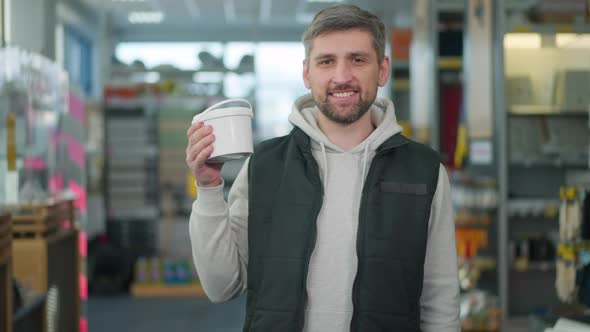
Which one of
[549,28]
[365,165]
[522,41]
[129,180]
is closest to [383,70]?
[365,165]

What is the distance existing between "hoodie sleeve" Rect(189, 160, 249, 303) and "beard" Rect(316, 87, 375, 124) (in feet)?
0.95

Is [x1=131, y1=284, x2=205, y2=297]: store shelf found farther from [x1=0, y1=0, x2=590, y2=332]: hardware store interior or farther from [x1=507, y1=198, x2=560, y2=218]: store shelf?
[x1=507, y1=198, x2=560, y2=218]: store shelf

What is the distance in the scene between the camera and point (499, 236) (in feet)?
18.8

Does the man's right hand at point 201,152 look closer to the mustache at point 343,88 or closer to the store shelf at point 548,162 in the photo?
the mustache at point 343,88

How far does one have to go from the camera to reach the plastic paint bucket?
1667 mm

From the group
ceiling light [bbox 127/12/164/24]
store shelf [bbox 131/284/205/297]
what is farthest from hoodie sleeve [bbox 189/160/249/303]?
ceiling light [bbox 127/12/164/24]

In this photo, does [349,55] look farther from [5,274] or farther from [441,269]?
[5,274]

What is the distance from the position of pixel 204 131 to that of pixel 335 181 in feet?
1.22

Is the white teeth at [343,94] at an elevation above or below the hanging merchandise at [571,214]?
above

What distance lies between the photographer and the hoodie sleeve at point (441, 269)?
188 cm

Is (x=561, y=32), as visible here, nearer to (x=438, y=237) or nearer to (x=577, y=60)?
(x=577, y=60)

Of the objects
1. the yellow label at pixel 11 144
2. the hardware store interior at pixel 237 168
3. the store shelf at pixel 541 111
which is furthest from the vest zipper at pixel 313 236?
the store shelf at pixel 541 111

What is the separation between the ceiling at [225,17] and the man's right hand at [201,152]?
1072 centimetres

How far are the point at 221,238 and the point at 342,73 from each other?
50 cm
